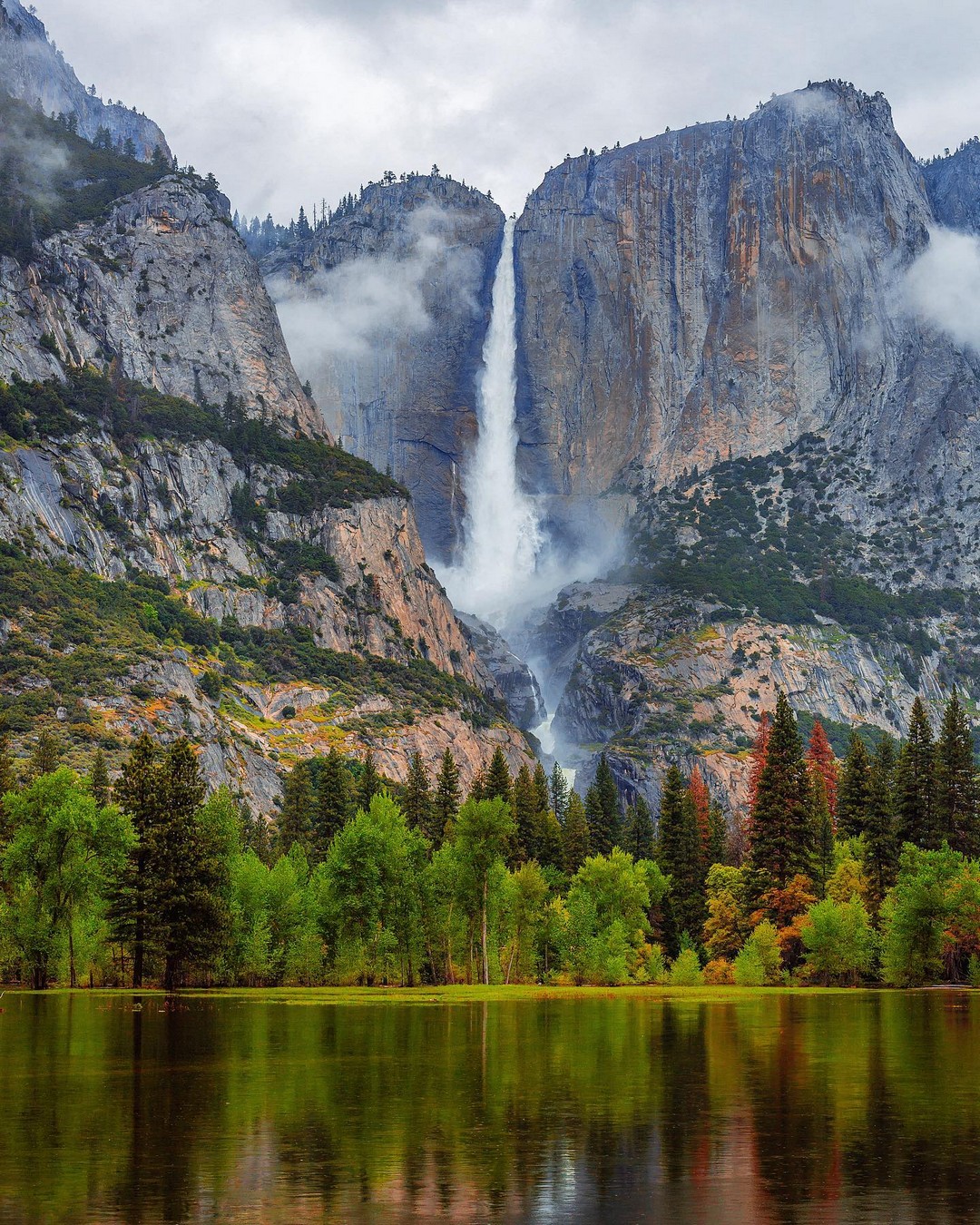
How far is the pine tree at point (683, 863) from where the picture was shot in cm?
12362

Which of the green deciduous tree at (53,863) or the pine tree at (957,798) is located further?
the pine tree at (957,798)

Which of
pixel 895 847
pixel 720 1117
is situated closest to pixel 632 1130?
pixel 720 1117

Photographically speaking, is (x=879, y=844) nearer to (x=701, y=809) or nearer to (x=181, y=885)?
(x=701, y=809)

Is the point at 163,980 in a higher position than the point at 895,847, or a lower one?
lower

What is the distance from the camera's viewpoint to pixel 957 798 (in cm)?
10931

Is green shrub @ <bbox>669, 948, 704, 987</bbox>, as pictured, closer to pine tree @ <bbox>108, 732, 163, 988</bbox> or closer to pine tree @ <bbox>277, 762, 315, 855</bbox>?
pine tree @ <bbox>108, 732, 163, 988</bbox>

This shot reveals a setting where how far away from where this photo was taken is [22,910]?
273ft

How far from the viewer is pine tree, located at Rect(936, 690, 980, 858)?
4245 inches

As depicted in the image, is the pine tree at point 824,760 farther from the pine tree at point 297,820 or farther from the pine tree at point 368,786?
the pine tree at point 297,820

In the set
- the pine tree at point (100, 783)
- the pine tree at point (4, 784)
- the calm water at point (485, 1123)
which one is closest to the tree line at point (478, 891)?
the pine tree at point (4, 784)

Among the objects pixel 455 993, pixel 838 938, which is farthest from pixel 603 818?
pixel 455 993

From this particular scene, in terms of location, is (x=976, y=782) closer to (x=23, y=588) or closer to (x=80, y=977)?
(x=80, y=977)

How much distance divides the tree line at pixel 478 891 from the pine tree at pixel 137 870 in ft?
0.36

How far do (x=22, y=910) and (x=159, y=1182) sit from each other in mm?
60499
